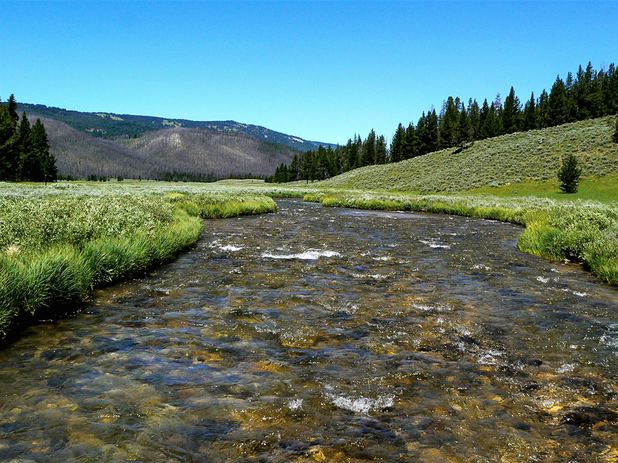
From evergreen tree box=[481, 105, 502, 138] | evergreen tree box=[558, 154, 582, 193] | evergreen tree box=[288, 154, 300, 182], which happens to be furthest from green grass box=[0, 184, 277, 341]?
evergreen tree box=[288, 154, 300, 182]

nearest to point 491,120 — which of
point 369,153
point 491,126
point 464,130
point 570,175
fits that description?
point 491,126

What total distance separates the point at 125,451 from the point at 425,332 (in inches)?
230

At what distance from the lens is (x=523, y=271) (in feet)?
45.7

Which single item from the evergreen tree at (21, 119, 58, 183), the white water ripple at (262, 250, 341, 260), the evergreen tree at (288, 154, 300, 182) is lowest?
the white water ripple at (262, 250, 341, 260)

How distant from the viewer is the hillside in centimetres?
6500

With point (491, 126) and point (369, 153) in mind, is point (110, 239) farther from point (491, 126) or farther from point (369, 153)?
point (369, 153)

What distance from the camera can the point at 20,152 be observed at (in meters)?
84.0

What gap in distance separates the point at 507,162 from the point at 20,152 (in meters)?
100

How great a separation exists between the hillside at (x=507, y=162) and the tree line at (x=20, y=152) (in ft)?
225

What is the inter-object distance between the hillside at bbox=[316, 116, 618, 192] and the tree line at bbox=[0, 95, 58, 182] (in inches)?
2699

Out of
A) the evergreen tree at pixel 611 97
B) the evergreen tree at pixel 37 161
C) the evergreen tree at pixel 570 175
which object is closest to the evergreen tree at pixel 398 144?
the evergreen tree at pixel 611 97

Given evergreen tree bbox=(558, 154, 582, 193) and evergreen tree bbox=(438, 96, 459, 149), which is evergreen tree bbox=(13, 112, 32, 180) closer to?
evergreen tree bbox=(558, 154, 582, 193)

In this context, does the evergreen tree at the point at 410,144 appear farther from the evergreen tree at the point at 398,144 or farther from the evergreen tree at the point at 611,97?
the evergreen tree at the point at 611,97

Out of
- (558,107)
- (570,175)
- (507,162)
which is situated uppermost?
(558,107)
